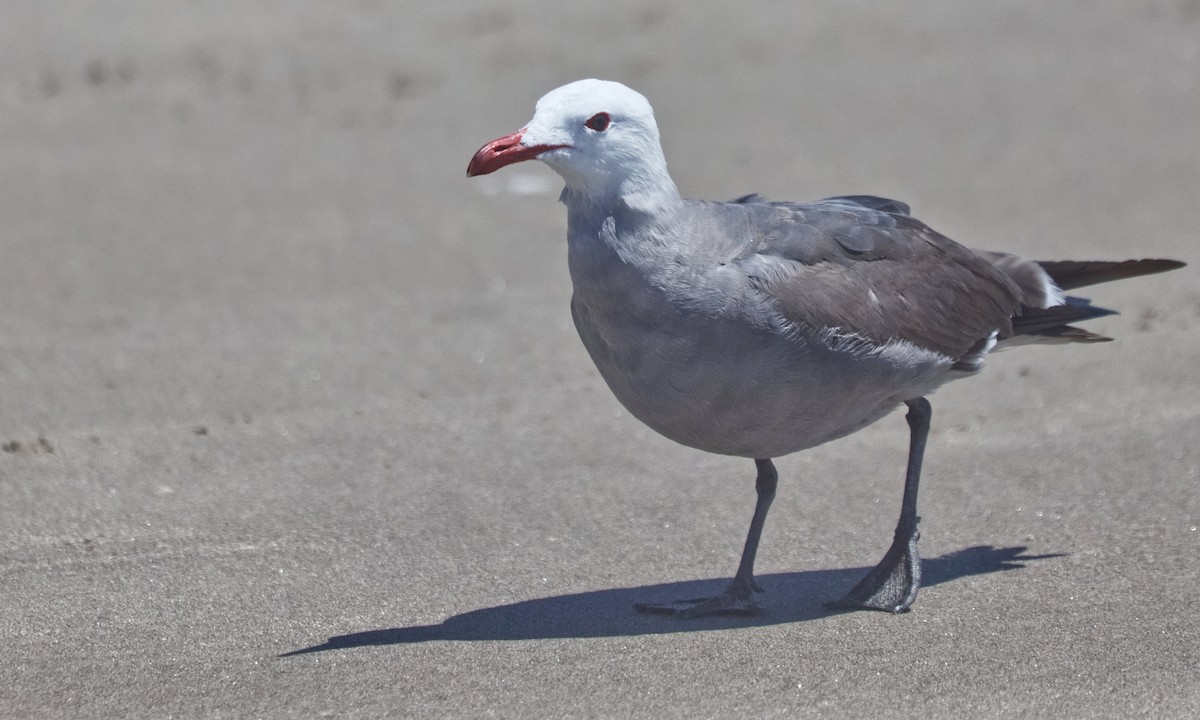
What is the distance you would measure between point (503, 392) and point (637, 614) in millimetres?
2588

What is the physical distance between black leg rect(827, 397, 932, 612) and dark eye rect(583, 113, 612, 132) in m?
1.60

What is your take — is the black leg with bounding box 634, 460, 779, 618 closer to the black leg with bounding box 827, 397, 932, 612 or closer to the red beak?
the black leg with bounding box 827, 397, 932, 612

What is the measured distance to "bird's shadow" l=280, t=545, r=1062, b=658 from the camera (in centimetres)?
465

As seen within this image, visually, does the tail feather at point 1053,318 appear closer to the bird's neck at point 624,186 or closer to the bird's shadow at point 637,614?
the bird's shadow at point 637,614

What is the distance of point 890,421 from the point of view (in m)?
7.04

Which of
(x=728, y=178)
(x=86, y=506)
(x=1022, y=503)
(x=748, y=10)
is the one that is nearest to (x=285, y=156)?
(x=728, y=178)

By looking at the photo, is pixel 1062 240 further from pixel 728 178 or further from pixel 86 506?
pixel 86 506

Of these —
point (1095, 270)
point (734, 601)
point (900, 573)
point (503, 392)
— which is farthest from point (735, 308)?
point (503, 392)

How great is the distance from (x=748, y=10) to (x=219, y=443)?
8.77 m

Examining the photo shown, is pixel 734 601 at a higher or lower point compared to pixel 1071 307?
lower

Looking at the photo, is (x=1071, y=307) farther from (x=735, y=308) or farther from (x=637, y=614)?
(x=637, y=614)

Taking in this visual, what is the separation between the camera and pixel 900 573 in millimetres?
4957

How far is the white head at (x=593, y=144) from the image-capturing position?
433 cm

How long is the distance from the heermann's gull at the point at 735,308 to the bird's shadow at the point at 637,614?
0.09 m
